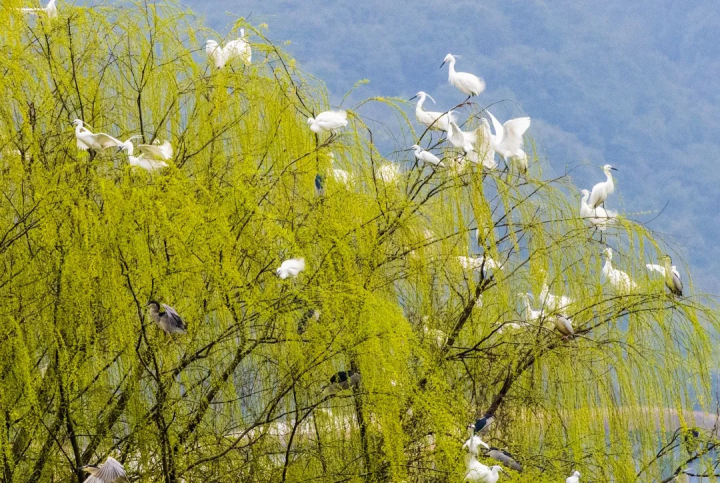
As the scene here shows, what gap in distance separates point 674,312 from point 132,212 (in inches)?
66.4

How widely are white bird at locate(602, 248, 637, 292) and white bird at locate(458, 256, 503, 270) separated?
1.17ft

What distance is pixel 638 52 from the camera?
57.1 ft

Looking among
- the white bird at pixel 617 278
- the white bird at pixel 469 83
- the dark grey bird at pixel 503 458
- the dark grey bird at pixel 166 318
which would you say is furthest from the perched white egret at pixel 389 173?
the dark grey bird at pixel 166 318

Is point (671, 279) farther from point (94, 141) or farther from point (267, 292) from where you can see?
point (94, 141)

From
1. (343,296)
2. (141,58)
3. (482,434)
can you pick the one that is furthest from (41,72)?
(482,434)

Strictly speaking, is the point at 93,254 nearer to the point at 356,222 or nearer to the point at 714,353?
the point at 356,222

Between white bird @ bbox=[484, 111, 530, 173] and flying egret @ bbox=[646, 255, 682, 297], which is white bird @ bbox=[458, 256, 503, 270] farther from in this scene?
flying egret @ bbox=[646, 255, 682, 297]

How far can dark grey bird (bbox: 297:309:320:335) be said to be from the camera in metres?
2.60

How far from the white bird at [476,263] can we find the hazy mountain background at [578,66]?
1283cm

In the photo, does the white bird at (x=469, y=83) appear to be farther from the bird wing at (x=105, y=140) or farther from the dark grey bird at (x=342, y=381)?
the bird wing at (x=105, y=140)

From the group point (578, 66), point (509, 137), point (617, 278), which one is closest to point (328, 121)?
point (509, 137)

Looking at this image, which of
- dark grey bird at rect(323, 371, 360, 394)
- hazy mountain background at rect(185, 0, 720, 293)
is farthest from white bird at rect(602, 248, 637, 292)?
hazy mountain background at rect(185, 0, 720, 293)

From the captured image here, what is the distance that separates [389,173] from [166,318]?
1233mm

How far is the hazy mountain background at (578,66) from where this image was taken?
16453 mm
